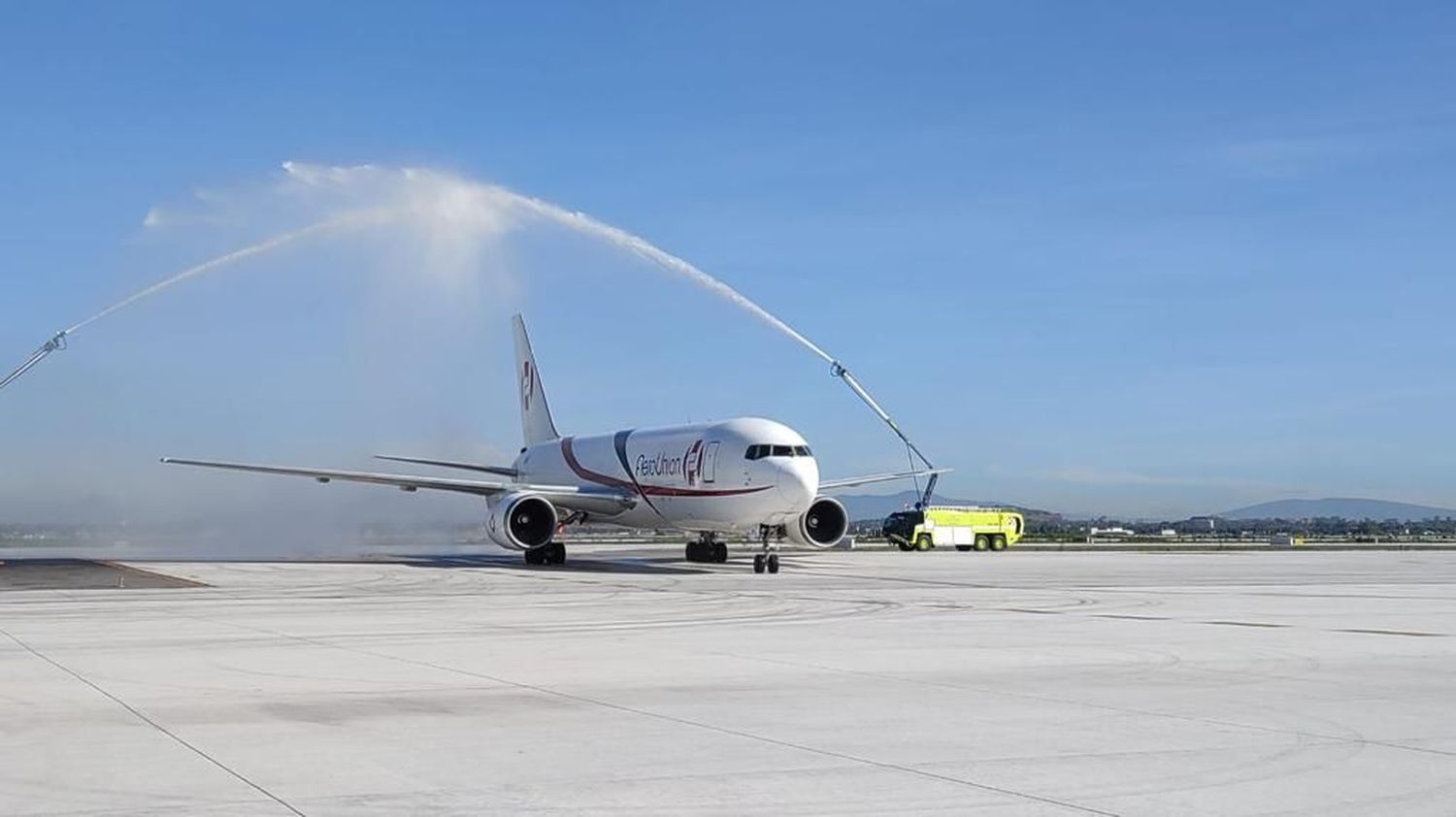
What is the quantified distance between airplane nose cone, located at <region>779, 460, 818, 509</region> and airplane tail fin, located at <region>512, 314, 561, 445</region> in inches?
781

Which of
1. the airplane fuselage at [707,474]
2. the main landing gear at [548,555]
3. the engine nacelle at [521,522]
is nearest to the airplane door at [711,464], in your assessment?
the airplane fuselage at [707,474]

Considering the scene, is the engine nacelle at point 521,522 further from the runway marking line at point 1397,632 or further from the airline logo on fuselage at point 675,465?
the runway marking line at point 1397,632

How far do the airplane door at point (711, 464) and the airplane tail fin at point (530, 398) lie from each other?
17152 millimetres

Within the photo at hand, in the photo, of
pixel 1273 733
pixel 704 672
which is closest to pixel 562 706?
pixel 704 672

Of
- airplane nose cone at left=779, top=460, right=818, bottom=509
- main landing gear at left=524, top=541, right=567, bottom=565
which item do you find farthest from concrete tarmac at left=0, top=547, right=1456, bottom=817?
main landing gear at left=524, top=541, right=567, bottom=565

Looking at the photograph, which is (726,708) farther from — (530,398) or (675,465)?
(530,398)

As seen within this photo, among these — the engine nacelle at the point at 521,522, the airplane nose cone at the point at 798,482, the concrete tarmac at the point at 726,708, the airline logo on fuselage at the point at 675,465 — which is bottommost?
the concrete tarmac at the point at 726,708

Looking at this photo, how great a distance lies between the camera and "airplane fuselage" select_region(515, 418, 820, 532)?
3800 cm

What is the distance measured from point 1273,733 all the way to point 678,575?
2687cm

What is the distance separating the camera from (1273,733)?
10.4 m

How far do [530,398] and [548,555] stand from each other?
50.1ft

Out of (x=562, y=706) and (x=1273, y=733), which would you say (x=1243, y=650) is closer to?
(x=1273, y=733)

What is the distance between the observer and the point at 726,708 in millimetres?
11781

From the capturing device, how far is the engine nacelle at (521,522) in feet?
136
